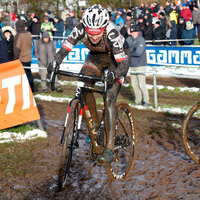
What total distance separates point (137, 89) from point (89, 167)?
212 inches

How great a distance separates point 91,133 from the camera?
4.27m

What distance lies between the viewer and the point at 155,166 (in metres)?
5.10

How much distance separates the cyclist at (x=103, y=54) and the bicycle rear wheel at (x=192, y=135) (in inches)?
54.1

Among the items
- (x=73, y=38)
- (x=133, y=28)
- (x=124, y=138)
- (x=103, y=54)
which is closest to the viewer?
(x=73, y=38)

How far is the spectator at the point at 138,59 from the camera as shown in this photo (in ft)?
30.2

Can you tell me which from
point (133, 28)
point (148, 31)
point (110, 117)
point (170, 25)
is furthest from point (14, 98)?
point (170, 25)

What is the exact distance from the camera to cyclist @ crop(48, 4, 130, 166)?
389 cm

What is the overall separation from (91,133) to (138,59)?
5780mm

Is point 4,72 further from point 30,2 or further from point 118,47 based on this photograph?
point 30,2

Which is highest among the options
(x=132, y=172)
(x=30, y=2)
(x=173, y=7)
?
(x=30, y=2)

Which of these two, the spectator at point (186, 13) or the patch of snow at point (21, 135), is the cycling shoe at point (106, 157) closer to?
the patch of snow at point (21, 135)

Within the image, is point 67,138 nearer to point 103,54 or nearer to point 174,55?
point 103,54

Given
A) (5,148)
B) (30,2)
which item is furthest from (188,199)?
(30,2)

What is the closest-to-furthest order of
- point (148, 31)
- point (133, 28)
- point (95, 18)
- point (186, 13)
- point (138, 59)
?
point (95, 18), point (133, 28), point (138, 59), point (148, 31), point (186, 13)
